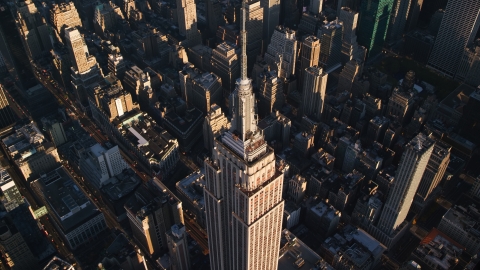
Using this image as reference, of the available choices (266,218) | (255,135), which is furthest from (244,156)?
(266,218)

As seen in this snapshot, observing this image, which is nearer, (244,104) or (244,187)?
(244,104)

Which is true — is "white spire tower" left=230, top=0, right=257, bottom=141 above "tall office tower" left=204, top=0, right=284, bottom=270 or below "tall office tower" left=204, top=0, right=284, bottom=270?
above

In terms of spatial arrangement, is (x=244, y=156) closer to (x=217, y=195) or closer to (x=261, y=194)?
(x=261, y=194)

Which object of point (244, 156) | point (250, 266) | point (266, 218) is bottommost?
point (250, 266)

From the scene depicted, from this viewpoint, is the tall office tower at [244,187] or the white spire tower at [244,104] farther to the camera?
the tall office tower at [244,187]

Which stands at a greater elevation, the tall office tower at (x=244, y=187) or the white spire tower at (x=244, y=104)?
the white spire tower at (x=244, y=104)

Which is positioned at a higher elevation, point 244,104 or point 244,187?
point 244,104

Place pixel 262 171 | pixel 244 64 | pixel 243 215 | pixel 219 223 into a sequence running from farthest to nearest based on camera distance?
1. pixel 219 223
2. pixel 243 215
3. pixel 262 171
4. pixel 244 64

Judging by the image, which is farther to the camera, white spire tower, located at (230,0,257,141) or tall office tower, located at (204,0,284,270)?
tall office tower, located at (204,0,284,270)
